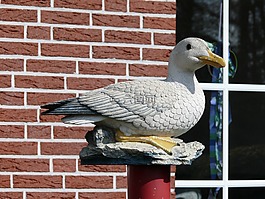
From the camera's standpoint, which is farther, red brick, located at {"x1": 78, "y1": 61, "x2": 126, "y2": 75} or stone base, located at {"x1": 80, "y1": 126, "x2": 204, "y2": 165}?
red brick, located at {"x1": 78, "y1": 61, "x2": 126, "y2": 75}

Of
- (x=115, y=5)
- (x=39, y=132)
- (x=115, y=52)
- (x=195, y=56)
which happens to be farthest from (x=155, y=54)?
(x=195, y=56)

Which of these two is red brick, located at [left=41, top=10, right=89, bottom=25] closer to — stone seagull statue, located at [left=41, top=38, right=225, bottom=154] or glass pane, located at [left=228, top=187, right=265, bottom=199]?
stone seagull statue, located at [left=41, top=38, right=225, bottom=154]

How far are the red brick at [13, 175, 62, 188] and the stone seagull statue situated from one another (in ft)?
3.14

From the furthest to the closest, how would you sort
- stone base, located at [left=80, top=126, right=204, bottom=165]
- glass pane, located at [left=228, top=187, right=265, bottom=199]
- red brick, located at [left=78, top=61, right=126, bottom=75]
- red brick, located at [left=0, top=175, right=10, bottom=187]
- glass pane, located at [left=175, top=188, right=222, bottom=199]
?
glass pane, located at [left=228, top=187, right=265, bottom=199] → glass pane, located at [left=175, top=188, right=222, bottom=199] → red brick, located at [left=78, top=61, right=126, bottom=75] → red brick, located at [left=0, top=175, right=10, bottom=187] → stone base, located at [left=80, top=126, right=204, bottom=165]

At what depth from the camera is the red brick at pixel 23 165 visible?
4004mm

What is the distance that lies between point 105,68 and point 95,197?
586 mm

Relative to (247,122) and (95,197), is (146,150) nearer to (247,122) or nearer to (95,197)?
(95,197)

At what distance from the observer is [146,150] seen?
3.02m

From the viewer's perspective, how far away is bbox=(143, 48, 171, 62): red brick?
4.18 m

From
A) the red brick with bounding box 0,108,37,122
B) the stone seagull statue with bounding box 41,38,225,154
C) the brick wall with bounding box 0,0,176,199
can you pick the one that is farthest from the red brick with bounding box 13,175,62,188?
the stone seagull statue with bounding box 41,38,225,154

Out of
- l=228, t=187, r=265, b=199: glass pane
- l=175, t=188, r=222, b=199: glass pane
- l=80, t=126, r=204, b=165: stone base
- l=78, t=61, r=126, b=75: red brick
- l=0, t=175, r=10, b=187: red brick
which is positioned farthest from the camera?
l=228, t=187, r=265, b=199: glass pane

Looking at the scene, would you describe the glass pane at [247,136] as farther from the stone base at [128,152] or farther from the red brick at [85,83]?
the stone base at [128,152]

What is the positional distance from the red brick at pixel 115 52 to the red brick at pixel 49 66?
0.46ft

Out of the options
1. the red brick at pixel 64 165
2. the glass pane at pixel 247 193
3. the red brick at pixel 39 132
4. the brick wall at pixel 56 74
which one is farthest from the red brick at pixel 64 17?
the glass pane at pixel 247 193
